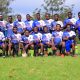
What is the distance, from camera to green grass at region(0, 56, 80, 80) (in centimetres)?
1245

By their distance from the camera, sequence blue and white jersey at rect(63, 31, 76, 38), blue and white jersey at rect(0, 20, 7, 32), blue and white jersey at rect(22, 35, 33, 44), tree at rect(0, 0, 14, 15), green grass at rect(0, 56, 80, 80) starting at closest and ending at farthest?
green grass at rect(0, 56, 80, 80) → blue and white jersey at rect(63, 31, 76, 38) → blue and white jersey at rect(22, 35, 33, 44) → blue and white jersey at rect(0, 20, 7, 32) → tree at rect(0, 0, 14, 15)

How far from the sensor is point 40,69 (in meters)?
13.6

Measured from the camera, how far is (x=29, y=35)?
730 inches

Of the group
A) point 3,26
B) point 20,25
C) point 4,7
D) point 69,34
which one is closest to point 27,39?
point 20,25

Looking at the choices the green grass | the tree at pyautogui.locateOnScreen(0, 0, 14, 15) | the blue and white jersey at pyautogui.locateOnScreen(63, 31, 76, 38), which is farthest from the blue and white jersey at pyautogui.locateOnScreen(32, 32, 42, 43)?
the tree at pyautogui.locateOnScreen(0, 0, 14, 15)

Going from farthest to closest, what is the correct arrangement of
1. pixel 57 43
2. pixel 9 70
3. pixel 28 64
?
pixel 57 43 < pixel 28 64 < pixel 9 70

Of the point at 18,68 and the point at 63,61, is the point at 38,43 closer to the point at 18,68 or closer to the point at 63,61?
the point at 63,61

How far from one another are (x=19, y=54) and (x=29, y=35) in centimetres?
104

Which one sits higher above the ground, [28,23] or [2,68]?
[28,23]

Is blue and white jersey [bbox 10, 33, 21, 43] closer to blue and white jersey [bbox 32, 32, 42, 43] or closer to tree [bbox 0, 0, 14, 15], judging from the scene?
blue and white jersey [bbox 32, 32, 42, 43]

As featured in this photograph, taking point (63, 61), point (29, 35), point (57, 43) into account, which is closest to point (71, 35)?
point (57, 43)

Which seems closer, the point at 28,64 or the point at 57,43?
the point at 28,64

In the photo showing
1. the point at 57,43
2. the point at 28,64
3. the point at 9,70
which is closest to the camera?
the point at 9,70

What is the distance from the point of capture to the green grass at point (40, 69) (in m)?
12.5
